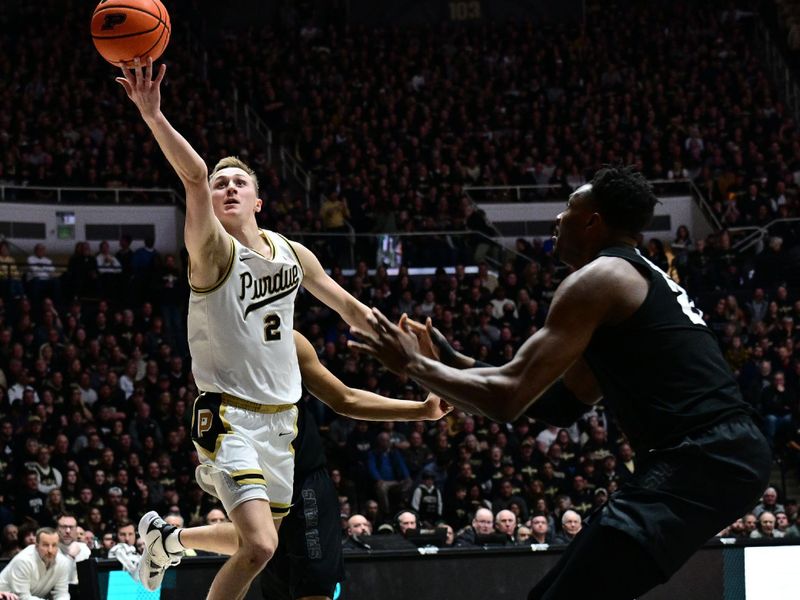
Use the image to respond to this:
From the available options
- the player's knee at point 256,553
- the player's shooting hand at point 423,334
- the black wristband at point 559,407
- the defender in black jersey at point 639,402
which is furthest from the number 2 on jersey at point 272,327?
the defender in black jersey at point 639,402

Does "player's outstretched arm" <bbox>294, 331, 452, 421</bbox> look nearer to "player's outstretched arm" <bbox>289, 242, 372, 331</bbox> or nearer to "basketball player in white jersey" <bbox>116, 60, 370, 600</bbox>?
"player's outstretched arm" <bbox>289, 242, 372, 331</bbox>

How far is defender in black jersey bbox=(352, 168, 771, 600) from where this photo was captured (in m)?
4.05

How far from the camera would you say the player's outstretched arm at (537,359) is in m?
4.05

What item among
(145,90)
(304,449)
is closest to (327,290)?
(304,449)

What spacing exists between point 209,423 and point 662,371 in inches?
107

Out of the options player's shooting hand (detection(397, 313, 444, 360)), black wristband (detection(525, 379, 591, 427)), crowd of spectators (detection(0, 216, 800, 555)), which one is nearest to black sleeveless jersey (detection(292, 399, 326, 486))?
player's shooting hand (detection(397, 313, 444, 360))

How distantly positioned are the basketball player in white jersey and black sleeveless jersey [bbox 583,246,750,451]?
92.8 inches

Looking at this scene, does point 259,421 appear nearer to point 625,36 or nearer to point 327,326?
point 327,326

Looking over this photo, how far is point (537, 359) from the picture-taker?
4066mm

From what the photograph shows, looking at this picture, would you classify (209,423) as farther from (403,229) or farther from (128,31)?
(403,229)

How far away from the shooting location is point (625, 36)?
1181 inches

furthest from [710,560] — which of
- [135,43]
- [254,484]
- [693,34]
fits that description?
[693,34]

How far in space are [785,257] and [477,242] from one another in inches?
219

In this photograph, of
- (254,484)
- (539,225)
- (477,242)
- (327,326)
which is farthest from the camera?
(539,225)
